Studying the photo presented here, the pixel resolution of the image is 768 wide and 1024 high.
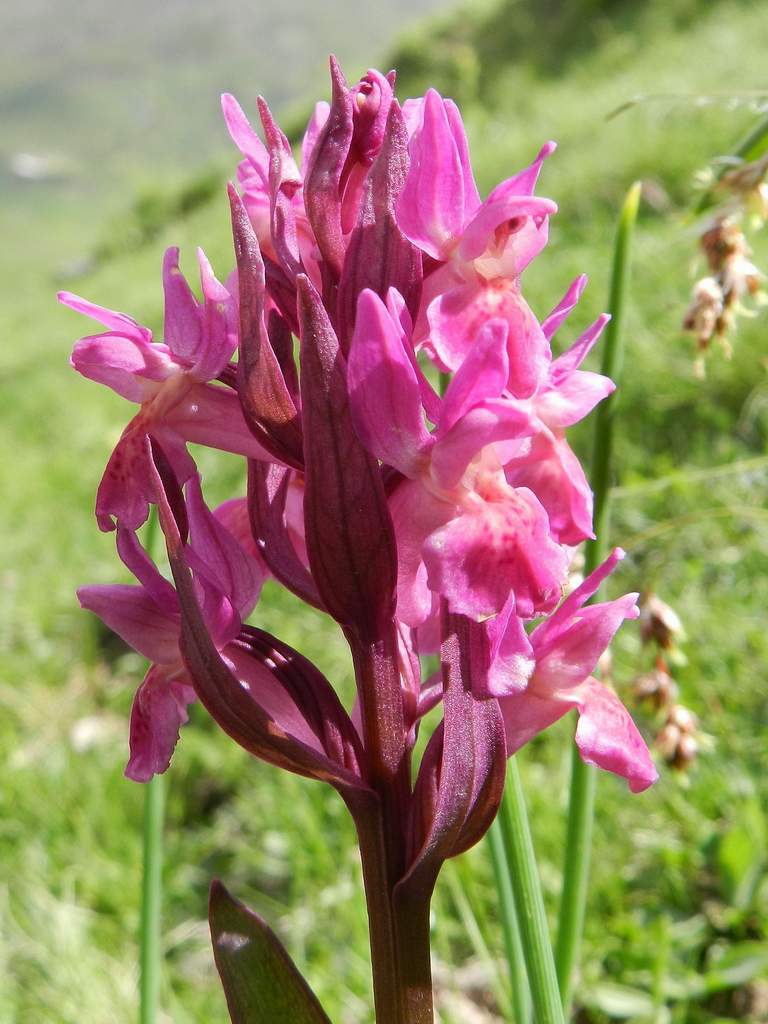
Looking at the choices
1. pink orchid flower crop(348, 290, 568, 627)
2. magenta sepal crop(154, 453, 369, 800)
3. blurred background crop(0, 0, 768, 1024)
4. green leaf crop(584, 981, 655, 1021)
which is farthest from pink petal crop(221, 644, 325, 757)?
green leaf crop(584, 981, 655, 1021)

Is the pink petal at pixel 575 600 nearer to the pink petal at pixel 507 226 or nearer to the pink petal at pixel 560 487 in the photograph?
the pink petal at pixel 560 487

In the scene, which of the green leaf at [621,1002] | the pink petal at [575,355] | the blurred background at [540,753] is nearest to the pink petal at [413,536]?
the pink petal at [575,355]

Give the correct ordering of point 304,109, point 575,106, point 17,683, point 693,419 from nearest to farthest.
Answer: point 693,419
point 17,683
point 575,106
point 304,109

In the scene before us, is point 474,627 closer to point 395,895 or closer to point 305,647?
point 395,895

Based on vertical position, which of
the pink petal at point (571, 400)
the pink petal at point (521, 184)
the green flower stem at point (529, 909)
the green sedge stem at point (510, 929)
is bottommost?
the green sedge stem at point (510, 929)

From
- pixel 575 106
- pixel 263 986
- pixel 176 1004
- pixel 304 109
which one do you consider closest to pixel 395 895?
pixel 263 986

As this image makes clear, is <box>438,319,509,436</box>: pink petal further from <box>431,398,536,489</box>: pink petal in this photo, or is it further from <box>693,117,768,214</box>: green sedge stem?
<box>693,117,768,214</box>: green sedge stem
